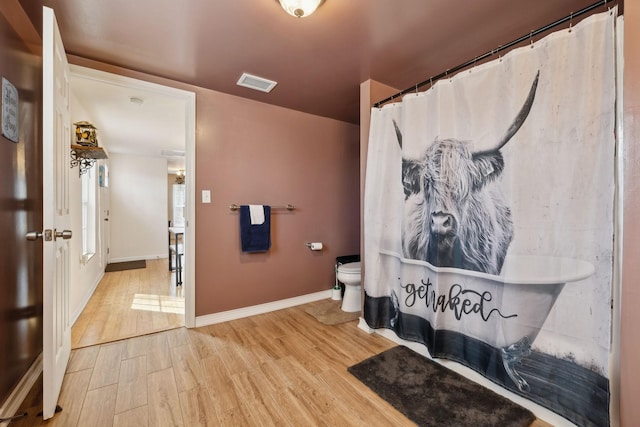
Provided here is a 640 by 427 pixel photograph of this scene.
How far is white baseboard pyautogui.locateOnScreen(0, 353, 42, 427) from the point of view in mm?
1316

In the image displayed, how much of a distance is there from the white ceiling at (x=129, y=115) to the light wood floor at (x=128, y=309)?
2010 mm

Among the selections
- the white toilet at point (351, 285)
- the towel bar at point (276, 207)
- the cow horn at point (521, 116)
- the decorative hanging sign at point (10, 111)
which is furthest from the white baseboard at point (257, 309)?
the cow horn at point (521, 116)

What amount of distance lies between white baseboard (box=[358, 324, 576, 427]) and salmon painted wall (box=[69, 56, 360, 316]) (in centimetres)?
110

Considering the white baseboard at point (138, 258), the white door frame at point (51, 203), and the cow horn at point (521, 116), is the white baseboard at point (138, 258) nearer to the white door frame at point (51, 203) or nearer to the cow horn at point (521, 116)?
the white door frame at point (51, 203)

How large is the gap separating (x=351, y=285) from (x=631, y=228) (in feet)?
6.69

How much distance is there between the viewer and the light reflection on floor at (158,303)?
2.79 meters

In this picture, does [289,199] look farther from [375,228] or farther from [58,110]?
[58,110]

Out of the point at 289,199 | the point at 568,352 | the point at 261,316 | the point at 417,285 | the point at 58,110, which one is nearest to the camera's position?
the point at 568,352

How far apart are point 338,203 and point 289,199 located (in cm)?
66

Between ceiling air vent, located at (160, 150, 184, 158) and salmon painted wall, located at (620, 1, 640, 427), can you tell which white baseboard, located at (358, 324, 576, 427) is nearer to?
salmon painted wall, located at (620, 1, 640, 427)

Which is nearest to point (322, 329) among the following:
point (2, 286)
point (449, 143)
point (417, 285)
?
point (417, 285)

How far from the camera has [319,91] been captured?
97.0 inches

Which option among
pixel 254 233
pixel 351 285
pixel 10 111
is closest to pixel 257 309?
pixel 254 233

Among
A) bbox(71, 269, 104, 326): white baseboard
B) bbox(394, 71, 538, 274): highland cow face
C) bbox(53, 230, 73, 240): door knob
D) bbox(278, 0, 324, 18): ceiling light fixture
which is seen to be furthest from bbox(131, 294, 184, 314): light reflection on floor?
bbox(278, 0, 324, 18): ceiling light fixture
